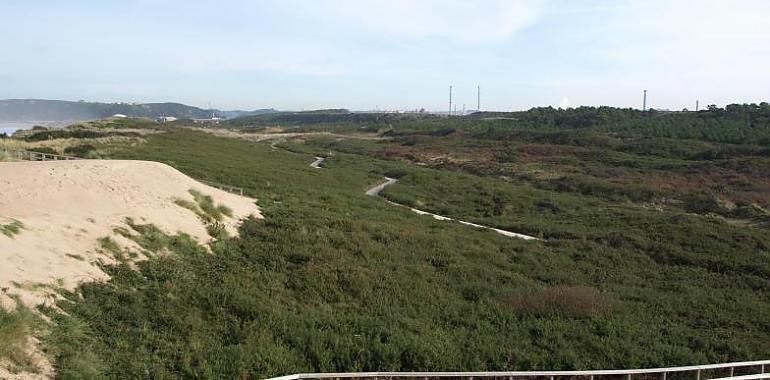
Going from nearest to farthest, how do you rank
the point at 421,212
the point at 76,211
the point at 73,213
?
1. the point at 73,213
2. the point at 76,211
3. the point at 421,212

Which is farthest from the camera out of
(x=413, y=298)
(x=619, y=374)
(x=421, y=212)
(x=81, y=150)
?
(x=81, y=150)

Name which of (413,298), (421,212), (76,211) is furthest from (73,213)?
(421,212)

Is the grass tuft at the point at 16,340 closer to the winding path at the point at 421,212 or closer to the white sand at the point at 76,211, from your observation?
the white sand at the point at 76,211

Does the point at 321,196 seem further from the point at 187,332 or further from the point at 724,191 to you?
the point at 724,191

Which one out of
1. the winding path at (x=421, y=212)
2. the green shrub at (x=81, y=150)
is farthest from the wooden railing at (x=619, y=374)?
the green shrub at (x=81, y=150)

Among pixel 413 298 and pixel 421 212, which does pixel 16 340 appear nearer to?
pixel 413 298

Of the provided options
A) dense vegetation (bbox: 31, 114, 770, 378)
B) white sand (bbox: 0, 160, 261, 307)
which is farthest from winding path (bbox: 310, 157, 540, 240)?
white sand (bbox: 0, 160, 261, 307)

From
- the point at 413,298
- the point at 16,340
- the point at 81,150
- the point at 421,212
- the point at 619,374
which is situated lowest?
the point at 421,212
